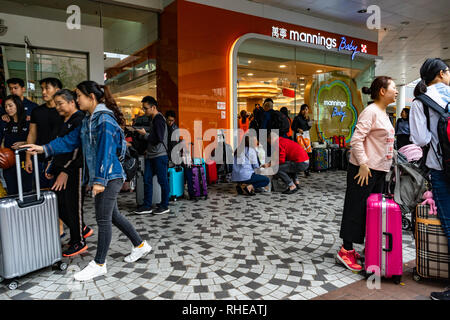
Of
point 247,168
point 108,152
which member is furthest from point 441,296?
point 247,168

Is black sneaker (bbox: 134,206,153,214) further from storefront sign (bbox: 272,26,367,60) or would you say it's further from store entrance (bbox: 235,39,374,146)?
storefront sign (bbox: 272,26,367,60)

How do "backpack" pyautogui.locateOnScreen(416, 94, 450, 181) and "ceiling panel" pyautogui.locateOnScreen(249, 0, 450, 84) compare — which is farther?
"ceiling panel" pyautogui.locateOnScreen(249, 0, 450, 84)

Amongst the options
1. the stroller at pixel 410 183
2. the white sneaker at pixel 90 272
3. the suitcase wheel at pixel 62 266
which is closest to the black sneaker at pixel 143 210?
the suitcase wheel at pixel 62 266

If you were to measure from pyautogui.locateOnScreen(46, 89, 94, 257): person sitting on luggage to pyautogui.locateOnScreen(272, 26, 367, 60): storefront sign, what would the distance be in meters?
7.43

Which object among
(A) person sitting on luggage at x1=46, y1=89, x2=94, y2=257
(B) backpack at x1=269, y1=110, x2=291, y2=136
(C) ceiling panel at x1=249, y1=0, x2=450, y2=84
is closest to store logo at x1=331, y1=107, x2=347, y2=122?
(C) ceiling panel at x1=249, y1=0, x2=450, y2=84

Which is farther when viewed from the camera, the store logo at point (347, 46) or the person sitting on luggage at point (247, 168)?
the store logo at point (347, 46)

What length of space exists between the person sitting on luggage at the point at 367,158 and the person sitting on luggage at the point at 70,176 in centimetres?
248

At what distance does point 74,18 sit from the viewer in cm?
745

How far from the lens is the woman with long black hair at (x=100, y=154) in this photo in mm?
2500

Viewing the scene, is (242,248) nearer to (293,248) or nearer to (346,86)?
(293,248)

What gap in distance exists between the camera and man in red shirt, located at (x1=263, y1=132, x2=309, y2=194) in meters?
6.13

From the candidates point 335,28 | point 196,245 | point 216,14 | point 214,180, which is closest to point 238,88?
point 216,14

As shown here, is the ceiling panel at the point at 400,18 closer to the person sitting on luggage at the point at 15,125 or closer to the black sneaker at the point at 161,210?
the black sneaker at the point at 161,210
